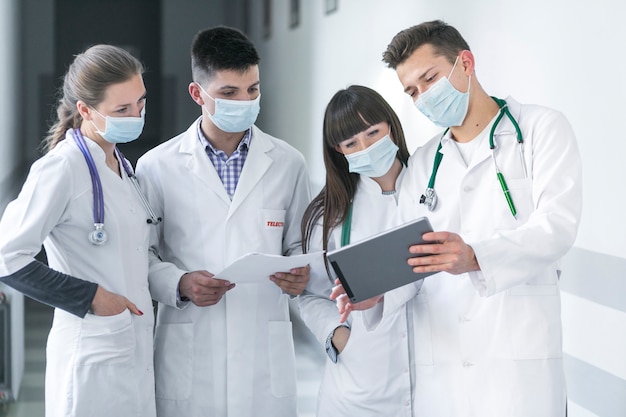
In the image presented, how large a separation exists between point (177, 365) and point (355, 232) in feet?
1.92

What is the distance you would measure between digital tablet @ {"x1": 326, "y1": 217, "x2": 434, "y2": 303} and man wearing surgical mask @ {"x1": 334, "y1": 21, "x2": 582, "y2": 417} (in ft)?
0.09

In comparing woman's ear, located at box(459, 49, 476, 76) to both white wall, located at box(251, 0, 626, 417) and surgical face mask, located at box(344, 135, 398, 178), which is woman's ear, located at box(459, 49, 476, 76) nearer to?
surgical face mask, located at box(344, 135, 398, 178)

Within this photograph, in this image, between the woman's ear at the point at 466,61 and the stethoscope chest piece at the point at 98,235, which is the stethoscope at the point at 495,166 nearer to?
the woman's ear at the point at 466,61

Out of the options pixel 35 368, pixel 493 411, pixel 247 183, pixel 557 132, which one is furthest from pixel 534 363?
pixel 35 368

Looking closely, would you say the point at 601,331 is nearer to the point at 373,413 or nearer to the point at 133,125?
the point at 373,413

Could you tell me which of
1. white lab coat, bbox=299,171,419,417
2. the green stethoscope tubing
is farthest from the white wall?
the green stethoscope tubing

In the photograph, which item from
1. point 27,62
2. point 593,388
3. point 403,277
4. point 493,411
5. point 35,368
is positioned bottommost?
point 35,368

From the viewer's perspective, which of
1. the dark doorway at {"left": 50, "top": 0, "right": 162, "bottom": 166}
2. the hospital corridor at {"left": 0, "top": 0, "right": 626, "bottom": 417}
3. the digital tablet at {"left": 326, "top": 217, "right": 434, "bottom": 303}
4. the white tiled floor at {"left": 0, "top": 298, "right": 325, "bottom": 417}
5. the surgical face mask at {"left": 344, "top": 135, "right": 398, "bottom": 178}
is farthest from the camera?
the dark doorway at {"left": 50, "top": 0, "right": 162, "bottom": 166}

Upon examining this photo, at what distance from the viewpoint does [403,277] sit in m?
1.58

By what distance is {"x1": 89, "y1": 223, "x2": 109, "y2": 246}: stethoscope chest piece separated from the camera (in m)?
1.83

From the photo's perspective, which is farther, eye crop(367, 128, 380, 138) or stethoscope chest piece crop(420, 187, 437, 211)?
eye crop(367, 128, 380, 138)

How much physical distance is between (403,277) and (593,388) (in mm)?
998

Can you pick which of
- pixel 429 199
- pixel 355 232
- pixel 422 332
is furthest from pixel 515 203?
pixel 355 232

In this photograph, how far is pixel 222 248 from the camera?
208 centimetres
